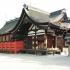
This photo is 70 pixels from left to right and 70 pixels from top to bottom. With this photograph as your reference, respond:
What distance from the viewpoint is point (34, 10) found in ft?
69.4

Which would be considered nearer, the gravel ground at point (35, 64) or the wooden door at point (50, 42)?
the gravel ground at point (35, 64)

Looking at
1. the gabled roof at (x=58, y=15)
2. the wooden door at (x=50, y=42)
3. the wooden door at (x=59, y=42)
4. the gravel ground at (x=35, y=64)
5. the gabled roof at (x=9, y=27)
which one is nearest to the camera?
the gravel ground at (x=35, y=64)

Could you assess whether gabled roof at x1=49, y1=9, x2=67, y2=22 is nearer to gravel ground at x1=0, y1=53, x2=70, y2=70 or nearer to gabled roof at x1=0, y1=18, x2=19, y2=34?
gabled roof at x1=0, y1=18, x2=19, y2=34

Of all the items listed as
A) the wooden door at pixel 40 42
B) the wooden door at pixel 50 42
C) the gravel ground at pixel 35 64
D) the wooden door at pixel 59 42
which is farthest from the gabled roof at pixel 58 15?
the gravel ground at pixel 35 64

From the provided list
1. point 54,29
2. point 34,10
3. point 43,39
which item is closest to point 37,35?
point 43,39

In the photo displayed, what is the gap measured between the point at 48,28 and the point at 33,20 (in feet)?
7.44

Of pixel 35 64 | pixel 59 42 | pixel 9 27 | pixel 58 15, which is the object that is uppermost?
pixel 58 15

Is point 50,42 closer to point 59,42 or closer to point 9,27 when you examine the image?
point 59,42

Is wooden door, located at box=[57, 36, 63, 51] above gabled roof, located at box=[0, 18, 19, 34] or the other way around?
the other way around

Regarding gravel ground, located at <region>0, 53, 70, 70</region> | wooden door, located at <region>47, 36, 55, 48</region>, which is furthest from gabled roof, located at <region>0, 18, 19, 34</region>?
gravel ground, located at <region>0, 53, 70, 70</region>

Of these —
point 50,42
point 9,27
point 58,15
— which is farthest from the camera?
point 9,27

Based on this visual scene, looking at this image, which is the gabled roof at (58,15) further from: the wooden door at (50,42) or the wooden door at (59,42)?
the wooden door at (50,42)

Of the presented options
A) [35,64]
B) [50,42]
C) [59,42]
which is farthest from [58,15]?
[35,64]

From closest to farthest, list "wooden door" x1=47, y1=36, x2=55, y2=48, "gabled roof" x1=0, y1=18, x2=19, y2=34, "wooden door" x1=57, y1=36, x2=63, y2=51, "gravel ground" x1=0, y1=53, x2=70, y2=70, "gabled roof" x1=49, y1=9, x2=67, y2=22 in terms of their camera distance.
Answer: "gravel ground" x1=0, y1=53, x2=70, y2=70
"wooden door" x1=47, y1=36, x2=55, y2=48
"wooden door" x1=57, y1=36, x2=63, y2=51
"gabled roof" x1=49, y1=9, x2=67, y2=22
"gabled roof" x1=0, y1=18, x2=19, y2=34
